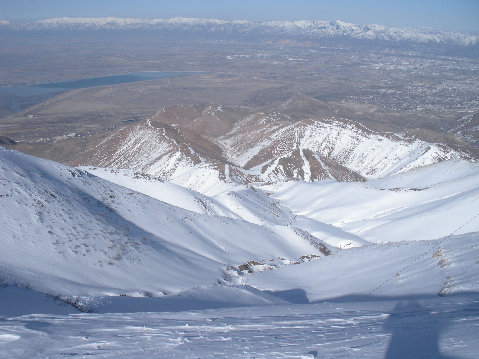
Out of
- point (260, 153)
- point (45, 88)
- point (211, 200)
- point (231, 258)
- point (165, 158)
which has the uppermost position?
point (45, 88)

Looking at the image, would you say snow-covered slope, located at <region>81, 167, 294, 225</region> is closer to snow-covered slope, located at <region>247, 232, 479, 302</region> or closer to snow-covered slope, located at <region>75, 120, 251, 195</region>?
snow-covered slope, located at <region>75, 120, 251, 195</region>

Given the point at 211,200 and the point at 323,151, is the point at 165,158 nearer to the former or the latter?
the point at 211,200

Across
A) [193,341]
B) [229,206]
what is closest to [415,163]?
[229,206]

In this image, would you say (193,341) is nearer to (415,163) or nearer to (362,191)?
(362,191)

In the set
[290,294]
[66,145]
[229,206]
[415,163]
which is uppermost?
[66,145]

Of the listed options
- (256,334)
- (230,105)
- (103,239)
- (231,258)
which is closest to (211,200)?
(231,258)
